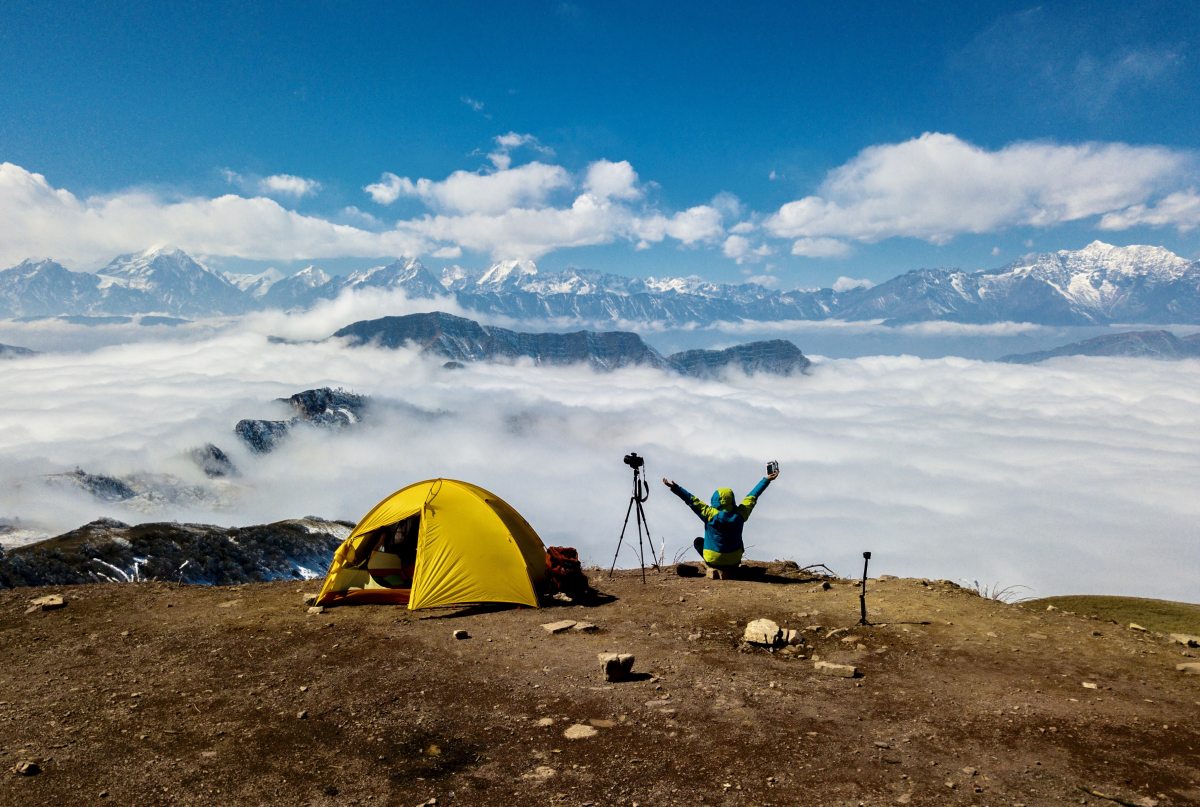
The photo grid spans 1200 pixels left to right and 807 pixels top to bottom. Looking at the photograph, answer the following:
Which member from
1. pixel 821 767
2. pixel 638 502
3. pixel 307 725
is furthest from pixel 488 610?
pixel 821 767

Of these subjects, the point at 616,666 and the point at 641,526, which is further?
the point at 641,526

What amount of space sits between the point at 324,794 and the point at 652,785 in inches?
167

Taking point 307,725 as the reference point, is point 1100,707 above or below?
above

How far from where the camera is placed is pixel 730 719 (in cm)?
989

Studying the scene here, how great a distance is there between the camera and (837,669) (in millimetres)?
11672

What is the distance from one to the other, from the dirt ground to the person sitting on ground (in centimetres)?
295

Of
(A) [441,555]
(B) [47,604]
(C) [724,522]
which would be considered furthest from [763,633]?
(B) [47,604]

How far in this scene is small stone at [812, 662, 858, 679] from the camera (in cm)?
1149

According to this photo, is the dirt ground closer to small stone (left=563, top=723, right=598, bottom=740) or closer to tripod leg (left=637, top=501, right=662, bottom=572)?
small stone (left=563, top=723, right=598, bottom=740)

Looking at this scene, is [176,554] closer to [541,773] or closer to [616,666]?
[616,666]

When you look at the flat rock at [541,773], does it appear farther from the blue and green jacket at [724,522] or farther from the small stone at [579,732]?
Result: the blue and green jacket at [724,522]

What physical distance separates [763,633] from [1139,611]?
12.6 m

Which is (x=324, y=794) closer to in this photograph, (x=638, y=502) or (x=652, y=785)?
(x=652, y=785)

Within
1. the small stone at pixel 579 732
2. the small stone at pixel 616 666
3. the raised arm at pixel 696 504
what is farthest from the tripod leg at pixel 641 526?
the small stone at pixel 579 732
